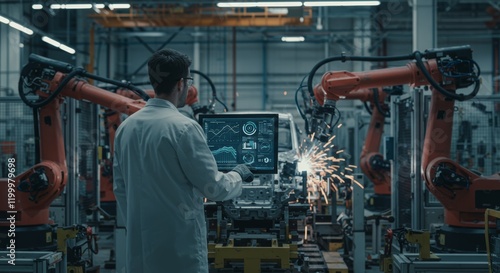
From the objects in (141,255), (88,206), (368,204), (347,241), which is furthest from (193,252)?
(368,204)

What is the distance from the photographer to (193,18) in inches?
674

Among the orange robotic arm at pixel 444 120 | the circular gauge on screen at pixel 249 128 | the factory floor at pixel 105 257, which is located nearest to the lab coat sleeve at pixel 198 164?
the circular gauge on screen at pixel 249 128

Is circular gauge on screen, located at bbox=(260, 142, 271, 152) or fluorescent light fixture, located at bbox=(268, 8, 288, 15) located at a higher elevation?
fluorescent light fixture, located at bbox=(268, 8, 288, 15)

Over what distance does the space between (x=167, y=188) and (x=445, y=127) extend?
417 cm

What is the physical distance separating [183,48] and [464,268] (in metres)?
18.4

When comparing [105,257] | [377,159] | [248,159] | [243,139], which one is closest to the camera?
[248,159]

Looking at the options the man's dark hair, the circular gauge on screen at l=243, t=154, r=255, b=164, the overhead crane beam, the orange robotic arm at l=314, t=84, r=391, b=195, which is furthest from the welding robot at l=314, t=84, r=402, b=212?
the man's dark hair

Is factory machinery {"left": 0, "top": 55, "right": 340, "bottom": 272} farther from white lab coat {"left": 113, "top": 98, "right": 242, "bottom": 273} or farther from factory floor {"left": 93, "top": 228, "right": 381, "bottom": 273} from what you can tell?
white lab coat {"left": 113, "top": 98, "right": 242, "bottom": 273}

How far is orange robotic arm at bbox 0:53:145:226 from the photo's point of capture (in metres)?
6.68

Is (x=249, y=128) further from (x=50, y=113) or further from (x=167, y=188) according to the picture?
(x=167, y=188)

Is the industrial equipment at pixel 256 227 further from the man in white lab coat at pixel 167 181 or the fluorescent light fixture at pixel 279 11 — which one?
the fluorescent light fixture at pixel 279 11

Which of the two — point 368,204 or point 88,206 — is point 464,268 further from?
point 368,204

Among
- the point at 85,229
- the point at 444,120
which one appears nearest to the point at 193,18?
the point at 85,229

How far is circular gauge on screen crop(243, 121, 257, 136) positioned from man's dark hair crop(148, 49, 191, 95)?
2815 mm
